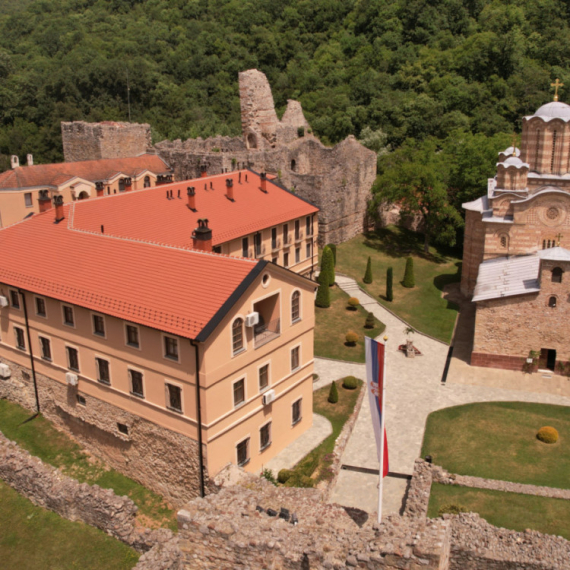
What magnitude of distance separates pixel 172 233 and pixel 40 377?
33.3ft

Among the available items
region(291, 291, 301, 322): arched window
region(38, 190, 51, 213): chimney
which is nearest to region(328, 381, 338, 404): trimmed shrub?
region(291, 291, 301, 322): arched window

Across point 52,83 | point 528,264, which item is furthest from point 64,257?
point 52,83

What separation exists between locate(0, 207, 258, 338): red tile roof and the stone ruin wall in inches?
1127

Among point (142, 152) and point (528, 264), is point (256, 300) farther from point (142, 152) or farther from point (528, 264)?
point (142, 152)

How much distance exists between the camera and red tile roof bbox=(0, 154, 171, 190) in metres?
42.0

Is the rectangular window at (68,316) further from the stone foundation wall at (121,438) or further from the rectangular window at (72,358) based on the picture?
the stone foundation wall at (121,438)

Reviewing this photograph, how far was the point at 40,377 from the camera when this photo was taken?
27359mm

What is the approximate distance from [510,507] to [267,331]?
10961 millimetres

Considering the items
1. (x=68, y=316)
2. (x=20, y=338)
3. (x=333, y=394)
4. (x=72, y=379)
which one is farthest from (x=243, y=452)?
(x=20, y=338)

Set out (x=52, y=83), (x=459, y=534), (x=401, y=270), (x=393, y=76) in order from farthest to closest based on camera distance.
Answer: (x=52, y=83), (x=393, y=76), (x=401, y=270), (x=459, y=534)

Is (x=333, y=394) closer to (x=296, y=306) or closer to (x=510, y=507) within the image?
(x=296, y=306)

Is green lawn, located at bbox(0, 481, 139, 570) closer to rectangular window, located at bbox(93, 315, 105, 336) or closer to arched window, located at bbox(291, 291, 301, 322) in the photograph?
rectangular window, located at bbox(93, 315, 105, 336)

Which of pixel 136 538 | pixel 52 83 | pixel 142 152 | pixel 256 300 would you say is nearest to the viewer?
pixel 136 538

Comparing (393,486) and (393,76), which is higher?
(393,76)
